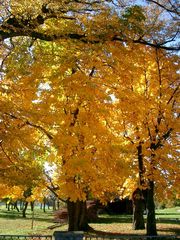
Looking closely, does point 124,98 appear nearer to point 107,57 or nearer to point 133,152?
point 107,57

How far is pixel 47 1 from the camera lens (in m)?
9.52

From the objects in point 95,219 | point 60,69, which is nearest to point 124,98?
point 60,69

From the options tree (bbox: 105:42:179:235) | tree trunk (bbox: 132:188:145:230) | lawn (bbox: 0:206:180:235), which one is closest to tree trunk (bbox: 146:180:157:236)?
tree (bbox: 105:42:179:235)

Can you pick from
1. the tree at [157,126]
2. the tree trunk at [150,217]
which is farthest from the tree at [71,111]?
the tree trunk at [150,217]

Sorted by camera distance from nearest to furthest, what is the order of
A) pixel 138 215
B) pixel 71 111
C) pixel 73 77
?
pixel 73 77 < pixel 71 111 < pixel 138 215

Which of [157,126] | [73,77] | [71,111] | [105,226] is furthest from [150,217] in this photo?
[73,77]

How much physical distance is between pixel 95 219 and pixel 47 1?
88.7 ft

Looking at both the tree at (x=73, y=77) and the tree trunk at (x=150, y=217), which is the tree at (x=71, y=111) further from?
the tree trunk at (x=150, y=217)

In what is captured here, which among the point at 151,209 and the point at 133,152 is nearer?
the point at 133,152

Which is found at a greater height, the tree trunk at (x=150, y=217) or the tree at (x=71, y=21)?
the tree at (x=71, y=21)

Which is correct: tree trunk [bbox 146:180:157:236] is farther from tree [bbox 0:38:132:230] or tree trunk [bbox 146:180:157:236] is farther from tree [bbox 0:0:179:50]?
tree [bbox 0:0:179:50]

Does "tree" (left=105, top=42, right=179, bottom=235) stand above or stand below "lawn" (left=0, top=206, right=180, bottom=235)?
above

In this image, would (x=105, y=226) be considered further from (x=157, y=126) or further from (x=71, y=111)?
(x=71, y=111)

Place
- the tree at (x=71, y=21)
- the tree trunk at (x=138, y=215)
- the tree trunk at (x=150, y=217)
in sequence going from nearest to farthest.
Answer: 1. the tree at (x=71, y=21)
2. the tree trunk at (x=150, y=217)
3. the tree trunk at (x=138, y=215)
